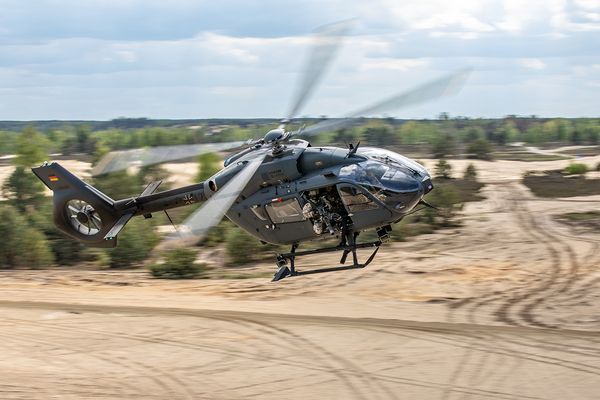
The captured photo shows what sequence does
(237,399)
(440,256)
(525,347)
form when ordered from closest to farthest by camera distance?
(237,399), (525,347), (440,256)

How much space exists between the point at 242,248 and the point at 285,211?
37.3ft

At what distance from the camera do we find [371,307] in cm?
1991

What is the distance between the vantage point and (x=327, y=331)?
17609mm


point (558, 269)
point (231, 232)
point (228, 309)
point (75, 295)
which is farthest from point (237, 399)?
point (231, 232)

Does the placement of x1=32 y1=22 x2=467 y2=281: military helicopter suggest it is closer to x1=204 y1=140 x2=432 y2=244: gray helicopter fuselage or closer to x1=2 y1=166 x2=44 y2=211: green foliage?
x1=204 y1=140 x2=432 y2=244: gray helicopter fuselage

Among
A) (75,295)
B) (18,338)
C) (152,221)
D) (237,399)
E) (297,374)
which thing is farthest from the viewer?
(152,221)

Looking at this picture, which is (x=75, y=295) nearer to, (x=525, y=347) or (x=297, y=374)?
(x=297, y=374)

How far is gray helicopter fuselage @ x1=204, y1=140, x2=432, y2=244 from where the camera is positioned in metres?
17.2

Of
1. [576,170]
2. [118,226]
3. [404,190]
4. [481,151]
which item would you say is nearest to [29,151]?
[118,226]

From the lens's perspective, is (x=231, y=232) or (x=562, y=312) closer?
(x=562, y=312)

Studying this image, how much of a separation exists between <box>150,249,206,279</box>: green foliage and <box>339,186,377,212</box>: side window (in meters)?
10.7

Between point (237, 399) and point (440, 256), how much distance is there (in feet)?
47.1

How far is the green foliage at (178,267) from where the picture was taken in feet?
87.8

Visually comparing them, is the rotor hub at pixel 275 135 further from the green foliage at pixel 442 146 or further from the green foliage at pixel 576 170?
the green foliage at pixel 442 146
